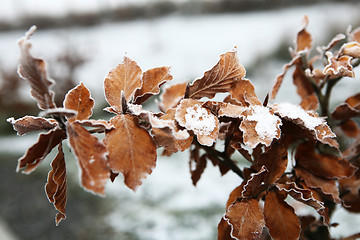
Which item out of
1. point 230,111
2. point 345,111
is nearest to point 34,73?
point 230,111

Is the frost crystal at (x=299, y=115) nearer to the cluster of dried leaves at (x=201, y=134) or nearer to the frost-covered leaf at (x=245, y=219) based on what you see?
the cluster of dried leaves at (x=201, y=134)

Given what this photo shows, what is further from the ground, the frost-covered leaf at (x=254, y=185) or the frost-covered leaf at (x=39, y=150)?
the frost-covered leaf at (x=39, y=150)

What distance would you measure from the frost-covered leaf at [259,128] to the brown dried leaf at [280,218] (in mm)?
92

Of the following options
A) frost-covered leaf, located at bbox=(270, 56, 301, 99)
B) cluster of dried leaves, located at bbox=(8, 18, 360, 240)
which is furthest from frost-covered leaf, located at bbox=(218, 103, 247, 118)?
frost-covered leaf, located at bbox=(270, 56, 301, 99)

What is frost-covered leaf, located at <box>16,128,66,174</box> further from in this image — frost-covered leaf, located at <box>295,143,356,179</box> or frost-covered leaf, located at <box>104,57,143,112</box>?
frost-covered leaf, located at <box>295,143,356,179</box>

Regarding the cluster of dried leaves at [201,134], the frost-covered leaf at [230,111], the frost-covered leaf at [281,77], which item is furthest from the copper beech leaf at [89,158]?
the frost-covered leaf at [281,77]

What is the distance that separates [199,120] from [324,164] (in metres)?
0.21

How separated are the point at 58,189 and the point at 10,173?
257cm

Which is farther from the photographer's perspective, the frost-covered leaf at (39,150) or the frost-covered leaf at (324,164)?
the frost-covered leaf at (324,164)

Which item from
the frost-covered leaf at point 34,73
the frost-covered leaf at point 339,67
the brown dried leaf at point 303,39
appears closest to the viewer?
the frost-covered leaf at point 34,73

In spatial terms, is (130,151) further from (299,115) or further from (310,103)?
(310,103)

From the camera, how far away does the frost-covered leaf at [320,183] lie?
42 cm

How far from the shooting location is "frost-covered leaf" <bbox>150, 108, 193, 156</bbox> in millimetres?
292

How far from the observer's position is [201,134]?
1.09 feet
